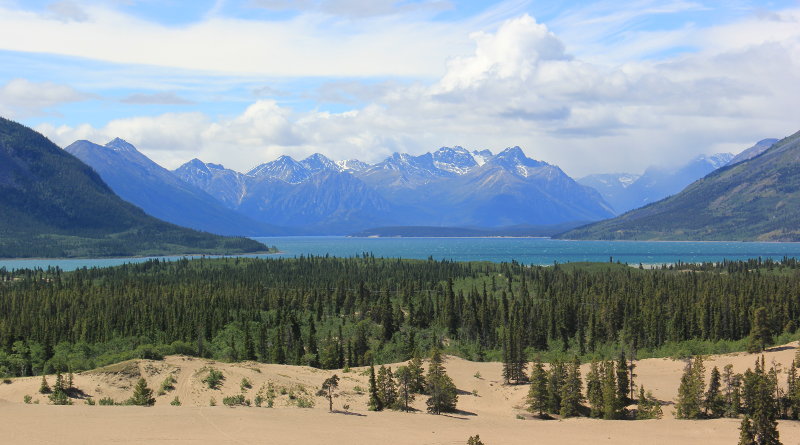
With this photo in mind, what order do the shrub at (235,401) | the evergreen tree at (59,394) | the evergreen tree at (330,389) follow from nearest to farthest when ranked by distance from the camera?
1. the evergreen tree at (59,394)
2. the evergreen tree at (330,389)
3. the shrub at (235,401)

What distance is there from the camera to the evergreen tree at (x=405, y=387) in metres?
92.8

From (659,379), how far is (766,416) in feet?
122

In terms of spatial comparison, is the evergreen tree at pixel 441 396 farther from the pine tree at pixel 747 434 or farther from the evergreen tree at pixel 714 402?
the pine tree at pixel 747 434

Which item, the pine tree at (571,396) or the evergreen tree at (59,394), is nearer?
the evergreen tree at (59,394)

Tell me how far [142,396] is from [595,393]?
53197 millimetres

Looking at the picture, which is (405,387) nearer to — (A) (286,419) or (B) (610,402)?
(A) (286,419)

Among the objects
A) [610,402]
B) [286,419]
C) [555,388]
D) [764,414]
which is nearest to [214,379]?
[286,419]

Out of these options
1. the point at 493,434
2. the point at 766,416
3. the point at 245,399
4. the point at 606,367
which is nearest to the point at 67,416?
the point at 245,399

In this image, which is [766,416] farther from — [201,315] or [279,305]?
[279,305]

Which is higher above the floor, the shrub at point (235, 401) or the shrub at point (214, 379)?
the shrub at point (214, 379)

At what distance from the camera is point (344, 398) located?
9475cm

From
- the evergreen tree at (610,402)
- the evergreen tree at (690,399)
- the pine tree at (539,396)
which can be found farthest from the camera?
the pine tree at (539,396)

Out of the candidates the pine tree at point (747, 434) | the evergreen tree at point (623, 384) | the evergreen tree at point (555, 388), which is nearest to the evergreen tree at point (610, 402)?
the evergreen tree at point (623, 384)

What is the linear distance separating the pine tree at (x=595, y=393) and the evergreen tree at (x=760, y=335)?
48.8 meters
